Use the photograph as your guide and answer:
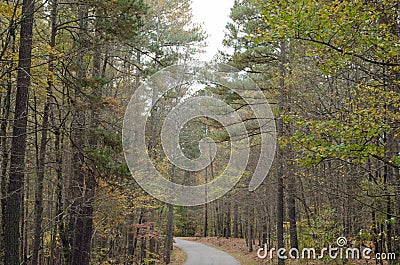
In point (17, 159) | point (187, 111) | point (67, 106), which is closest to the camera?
point (17, 159)

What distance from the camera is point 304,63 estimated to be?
10.1m

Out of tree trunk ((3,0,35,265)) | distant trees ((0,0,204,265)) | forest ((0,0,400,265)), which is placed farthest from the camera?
distant trees ((0,0,204,265))

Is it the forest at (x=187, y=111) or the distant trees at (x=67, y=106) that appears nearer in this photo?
the forest at (x=187, y=111)

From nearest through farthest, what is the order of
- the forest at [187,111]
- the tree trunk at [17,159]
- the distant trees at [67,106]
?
the forest at [187,111]
the tree trunk at [17,159]
the distant trees at [67,106]

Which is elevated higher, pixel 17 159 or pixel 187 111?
pixel 187 111

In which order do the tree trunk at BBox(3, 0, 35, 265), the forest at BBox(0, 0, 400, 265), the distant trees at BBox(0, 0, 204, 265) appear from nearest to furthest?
the forest at BBox(0, 0, 400, 265), the tree trunk at BBox(3, 0, 35, 265), the distant trees at BBox(0, 0, 204, 265)

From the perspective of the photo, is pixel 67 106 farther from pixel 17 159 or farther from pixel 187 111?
pixel 187 111

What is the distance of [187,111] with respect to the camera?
20.2 metres

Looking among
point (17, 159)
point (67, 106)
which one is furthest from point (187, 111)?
point (17, 159)

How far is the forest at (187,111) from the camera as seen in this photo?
522cm

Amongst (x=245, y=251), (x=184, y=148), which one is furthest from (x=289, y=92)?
(x=245, y=251)

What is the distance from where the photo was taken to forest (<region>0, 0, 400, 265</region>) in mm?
5223

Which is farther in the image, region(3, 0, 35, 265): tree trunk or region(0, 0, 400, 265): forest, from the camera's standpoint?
region(3, 0, 35, 265): tree trunk

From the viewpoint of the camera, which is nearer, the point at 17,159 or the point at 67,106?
the point at 17,159
